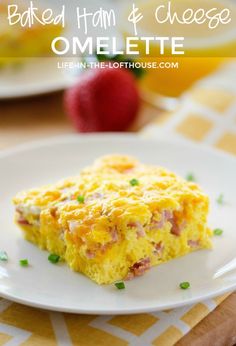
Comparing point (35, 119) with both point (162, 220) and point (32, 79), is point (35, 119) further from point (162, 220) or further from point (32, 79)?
point (162, 220)

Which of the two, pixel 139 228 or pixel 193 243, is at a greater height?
pixel 139 228

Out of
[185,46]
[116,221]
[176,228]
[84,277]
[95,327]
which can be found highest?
[185,46]

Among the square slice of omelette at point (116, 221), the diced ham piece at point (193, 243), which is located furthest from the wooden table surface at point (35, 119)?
the diced ham piece at point (193, 243)

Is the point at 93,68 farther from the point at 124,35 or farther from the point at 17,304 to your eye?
the point at 17,304

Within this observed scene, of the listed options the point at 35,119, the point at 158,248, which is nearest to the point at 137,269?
the point at 158,248

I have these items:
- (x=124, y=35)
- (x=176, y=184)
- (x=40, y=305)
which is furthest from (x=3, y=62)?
(x=40, y=305)

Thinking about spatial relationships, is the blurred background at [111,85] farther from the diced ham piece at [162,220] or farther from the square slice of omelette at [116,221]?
the diced ham piece at [162,220]

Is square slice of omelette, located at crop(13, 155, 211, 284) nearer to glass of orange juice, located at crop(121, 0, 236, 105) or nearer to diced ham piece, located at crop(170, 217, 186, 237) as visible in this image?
diced ham piece, located at crop(170, 217, 186, 237)

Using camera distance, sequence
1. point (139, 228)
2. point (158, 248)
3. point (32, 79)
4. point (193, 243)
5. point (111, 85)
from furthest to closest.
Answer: point (32, 79) → point (111, 85) → point (193, 243) → point (158, 248) → point (139, 228)
